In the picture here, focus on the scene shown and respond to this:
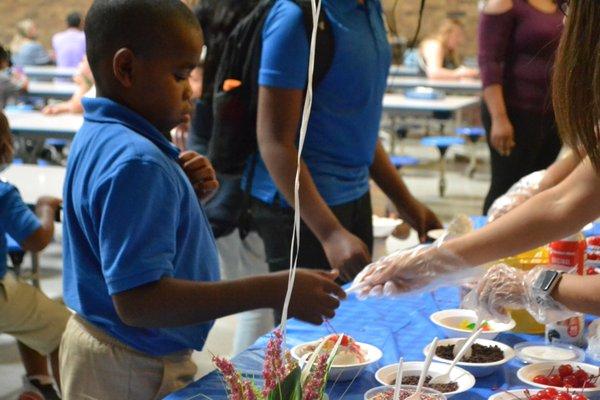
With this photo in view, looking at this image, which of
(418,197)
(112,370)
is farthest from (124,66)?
(418,197)

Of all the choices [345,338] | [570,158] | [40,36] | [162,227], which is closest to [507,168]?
[570,158]

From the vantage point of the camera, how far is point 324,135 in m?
2.15

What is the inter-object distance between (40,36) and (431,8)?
6.00m

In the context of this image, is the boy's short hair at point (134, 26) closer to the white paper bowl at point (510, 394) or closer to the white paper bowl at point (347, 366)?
the white paper bowl at point (347, 366)

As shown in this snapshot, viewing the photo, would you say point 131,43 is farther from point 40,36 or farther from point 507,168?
point 40,36

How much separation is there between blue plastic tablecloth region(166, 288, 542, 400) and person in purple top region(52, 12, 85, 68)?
6864 millimetres

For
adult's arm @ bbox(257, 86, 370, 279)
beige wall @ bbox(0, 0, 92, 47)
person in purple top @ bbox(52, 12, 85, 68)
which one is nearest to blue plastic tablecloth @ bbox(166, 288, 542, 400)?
adult's arm @ bbox(257, 86, 370, 279)

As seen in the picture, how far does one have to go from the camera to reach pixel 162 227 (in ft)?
4.75

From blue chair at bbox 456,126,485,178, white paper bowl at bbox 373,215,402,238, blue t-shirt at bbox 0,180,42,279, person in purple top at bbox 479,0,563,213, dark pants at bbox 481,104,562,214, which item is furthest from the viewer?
blue chair at bbox 456,126,485,178

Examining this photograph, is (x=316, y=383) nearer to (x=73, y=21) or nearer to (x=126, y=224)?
(x=126, y=224)

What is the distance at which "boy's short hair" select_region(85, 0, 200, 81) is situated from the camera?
152cm

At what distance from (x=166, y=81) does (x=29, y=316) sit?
162cm

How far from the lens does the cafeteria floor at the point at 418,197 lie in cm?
342

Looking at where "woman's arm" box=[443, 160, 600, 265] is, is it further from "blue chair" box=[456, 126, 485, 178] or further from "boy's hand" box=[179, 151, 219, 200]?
"blue chair" box=[456, 126, 485, 178]
